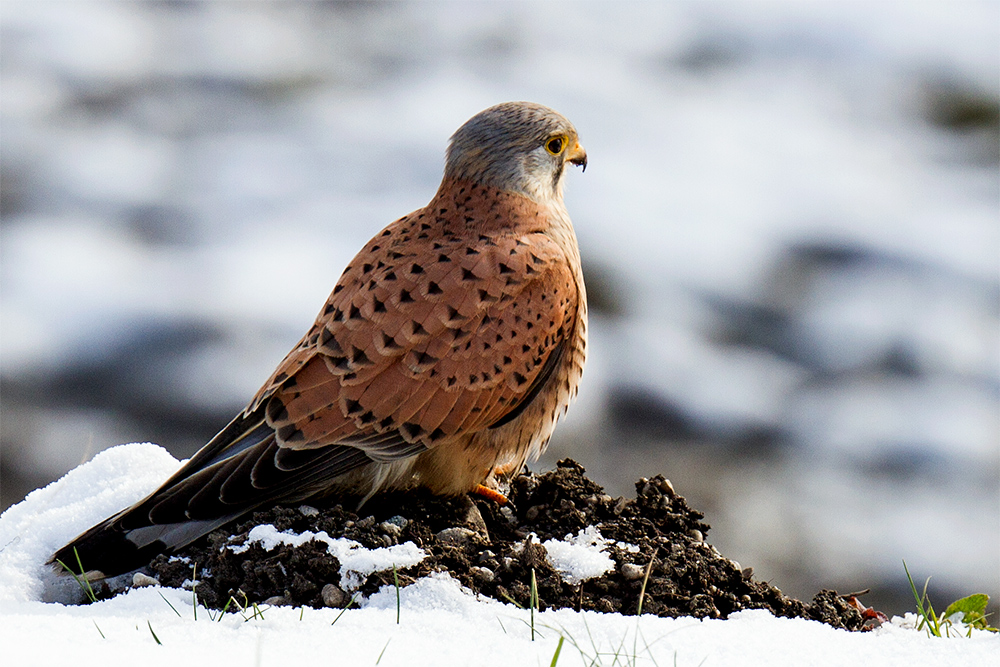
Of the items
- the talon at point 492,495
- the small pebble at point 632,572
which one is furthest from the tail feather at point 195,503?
the small pebble at point 632,572

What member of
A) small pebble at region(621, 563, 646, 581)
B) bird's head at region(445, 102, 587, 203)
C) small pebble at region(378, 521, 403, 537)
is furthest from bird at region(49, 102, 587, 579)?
small pebble at region(621, 563, 646, 581)

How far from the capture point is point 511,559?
3.31m

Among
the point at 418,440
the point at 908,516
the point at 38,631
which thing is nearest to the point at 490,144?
the point at 418,440

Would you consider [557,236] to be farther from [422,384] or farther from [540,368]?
[422,384]

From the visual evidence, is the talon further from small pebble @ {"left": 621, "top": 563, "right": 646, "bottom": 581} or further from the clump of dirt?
small pebble @ {"left": 621, "top": 563, "right": 646, "bottom": 581}

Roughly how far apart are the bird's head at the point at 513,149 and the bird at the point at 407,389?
140 millimetres

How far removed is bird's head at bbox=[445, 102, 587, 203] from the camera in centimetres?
410

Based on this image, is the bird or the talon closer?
the bird

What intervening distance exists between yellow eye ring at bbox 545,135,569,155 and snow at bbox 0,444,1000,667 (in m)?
1.59

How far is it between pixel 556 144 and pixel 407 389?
131 cm

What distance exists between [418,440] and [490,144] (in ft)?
4.09

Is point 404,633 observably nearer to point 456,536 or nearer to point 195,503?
point 456,536

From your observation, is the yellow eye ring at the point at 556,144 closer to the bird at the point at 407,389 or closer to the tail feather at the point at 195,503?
the bird at the point at 407,389

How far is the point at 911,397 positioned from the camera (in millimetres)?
7895
